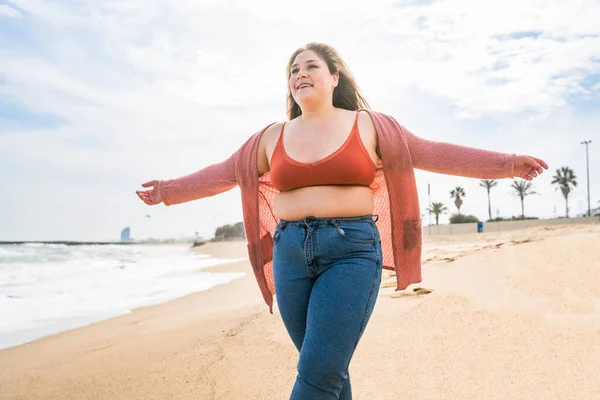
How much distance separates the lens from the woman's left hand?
8.07 feet

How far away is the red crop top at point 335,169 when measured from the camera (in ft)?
7.68

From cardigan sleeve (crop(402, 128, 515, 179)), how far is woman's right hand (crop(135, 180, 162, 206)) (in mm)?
1658

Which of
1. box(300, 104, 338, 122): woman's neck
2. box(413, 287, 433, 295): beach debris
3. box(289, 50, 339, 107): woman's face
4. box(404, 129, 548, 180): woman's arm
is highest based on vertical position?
box(289, 50, 339, 107): woman's face

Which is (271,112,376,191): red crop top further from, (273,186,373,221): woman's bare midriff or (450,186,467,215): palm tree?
(450,186,467,215): palm tree

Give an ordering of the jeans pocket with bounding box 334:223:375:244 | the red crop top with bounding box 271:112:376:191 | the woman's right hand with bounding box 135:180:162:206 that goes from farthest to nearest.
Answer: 1. the woman's right hand with bounding box 135:180:162:206
2. the red crop top with bounding box 271:112:376:191
3. the jeans pocket with bounding box 334:223:375:244

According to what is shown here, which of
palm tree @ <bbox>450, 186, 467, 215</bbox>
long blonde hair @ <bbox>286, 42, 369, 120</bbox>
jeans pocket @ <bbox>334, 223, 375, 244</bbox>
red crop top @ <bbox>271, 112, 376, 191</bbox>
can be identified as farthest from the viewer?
palm tree @ <bbox>450, 186, 467, 215</bbox>

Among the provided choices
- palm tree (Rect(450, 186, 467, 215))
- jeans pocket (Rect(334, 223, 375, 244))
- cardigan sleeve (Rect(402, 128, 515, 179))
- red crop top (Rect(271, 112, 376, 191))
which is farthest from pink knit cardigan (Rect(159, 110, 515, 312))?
palm tree (Rect(450, 186, 467, 215))

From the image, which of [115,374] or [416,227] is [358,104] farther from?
[115,374]

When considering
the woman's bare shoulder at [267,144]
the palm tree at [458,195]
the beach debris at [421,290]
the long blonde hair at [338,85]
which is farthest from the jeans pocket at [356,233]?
the palm tree at [458,195]

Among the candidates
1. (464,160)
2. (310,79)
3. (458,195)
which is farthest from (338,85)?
(458,195)

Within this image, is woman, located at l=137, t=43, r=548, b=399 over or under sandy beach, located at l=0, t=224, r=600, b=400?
over

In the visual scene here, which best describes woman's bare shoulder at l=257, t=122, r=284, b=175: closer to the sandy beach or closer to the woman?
the woman

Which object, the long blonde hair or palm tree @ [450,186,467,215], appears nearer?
the long blonde hair

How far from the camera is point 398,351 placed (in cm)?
458
